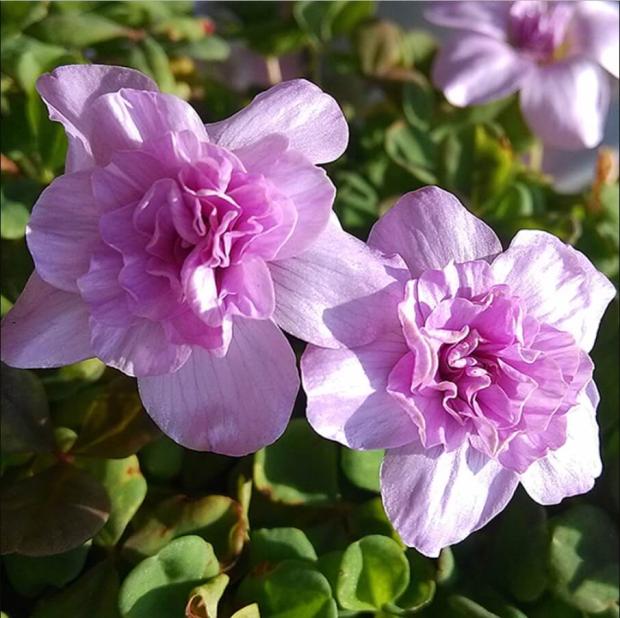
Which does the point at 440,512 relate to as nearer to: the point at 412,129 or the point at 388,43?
the point at 412,129

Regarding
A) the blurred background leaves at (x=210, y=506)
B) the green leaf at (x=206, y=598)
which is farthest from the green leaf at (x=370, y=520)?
the green leaf at (x=206, y=598)

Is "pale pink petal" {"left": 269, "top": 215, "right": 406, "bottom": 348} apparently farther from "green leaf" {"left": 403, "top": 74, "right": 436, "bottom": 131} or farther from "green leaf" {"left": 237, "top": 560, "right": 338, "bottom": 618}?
"green leaf" {"left": 403, "top": 74, "right": 436, "bottom": 131}

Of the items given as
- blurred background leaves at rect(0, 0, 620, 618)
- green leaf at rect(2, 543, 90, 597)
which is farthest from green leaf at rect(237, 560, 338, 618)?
green leaf at rect(2, 543, 90, 597)

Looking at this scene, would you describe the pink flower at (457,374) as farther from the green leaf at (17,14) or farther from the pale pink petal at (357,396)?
the green leaf at (17,14)

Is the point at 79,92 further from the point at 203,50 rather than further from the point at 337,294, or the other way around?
the point at 203,50

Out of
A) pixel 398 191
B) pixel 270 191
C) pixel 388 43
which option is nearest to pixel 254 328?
pixel 270 191

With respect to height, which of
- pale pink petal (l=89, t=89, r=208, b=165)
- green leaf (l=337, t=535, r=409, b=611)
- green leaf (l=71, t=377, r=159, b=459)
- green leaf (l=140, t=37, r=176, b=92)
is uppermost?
pale pink petal (l=89, t=89, r=208, b=165)
